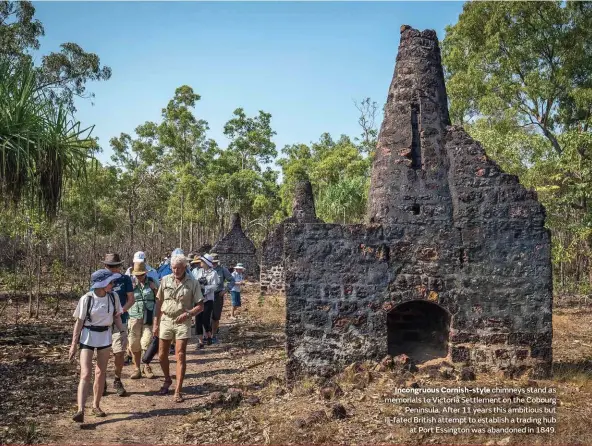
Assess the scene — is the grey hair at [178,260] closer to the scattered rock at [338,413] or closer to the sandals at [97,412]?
the sandals at [97,412]

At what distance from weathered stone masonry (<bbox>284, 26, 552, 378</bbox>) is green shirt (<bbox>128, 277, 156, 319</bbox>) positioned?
6.60 feet

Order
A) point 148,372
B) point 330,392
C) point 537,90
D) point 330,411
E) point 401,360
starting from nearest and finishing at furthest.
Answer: point 330,411 → point 330,392 → point 401,360 → point 148,372 → point 537,90

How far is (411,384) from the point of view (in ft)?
21.7

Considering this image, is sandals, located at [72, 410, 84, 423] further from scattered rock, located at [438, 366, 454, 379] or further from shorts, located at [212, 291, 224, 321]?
shorts, located at [212, 291, 224, 321]

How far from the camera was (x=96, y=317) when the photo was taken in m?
5.84

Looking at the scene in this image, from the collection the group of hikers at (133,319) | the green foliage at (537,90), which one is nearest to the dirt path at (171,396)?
the group of hikers at (133,319)

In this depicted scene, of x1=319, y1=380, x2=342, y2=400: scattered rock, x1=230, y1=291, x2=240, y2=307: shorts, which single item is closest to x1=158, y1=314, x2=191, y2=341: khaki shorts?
x1=319, y1=380, x2=342, y2=400: scattered rock

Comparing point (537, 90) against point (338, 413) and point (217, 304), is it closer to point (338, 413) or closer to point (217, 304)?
point (217, 304)

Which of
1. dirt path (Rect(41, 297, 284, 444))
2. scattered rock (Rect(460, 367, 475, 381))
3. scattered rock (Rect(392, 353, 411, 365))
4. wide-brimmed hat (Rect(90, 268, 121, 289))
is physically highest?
wide-brimmed hat (Rect(90, 268, 121, 289))

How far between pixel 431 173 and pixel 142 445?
5034 mm

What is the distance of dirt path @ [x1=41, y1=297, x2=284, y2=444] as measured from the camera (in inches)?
220

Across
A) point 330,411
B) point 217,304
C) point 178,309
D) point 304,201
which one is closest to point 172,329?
point 178,309

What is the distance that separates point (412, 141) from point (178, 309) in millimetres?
4036

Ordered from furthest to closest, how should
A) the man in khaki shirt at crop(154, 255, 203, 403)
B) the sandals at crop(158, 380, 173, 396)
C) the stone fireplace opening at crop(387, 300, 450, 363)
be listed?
the stone fireplace opening at crop(387, 300, 450, 363)
the sandals at crop(158, 380, 173, 396)
the man in khaki shirt at crop(154, 255, 203, 403)
